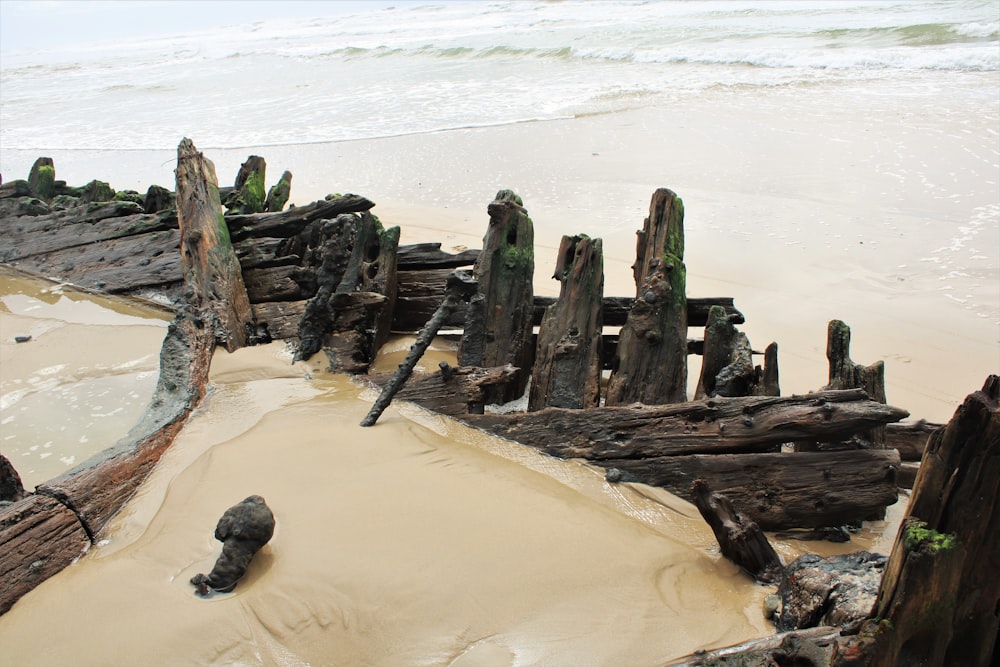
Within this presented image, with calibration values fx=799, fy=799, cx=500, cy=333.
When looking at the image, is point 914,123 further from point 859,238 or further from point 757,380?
point 757,380

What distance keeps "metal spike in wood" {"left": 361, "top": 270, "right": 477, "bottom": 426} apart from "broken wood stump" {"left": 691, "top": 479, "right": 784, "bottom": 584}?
1.77 meters

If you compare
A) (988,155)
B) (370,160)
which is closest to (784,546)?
(988,155)

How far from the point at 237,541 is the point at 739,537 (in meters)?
1.88

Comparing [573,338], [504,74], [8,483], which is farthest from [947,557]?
[504,74]

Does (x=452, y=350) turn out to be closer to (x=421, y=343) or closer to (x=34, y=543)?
(x=421, y=343)

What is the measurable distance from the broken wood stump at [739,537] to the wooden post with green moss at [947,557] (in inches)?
34.8

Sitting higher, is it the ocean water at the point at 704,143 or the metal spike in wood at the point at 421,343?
the ocean water at the point at 704,143

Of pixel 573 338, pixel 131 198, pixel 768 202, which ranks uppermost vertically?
pixel 768 202

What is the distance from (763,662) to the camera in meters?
2.25

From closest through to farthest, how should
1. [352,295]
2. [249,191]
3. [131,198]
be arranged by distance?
1. [352,295]
2. [249,191]
3. [131,198]

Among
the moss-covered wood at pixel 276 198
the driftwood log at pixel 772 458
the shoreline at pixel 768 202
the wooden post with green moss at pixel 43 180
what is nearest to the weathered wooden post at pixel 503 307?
the driftwood log at pixel 772 458

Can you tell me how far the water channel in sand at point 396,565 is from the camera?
8.95 feet

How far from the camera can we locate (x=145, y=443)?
398cm

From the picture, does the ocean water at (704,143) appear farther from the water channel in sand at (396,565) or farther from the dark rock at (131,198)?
the dark rock at (131,198)
